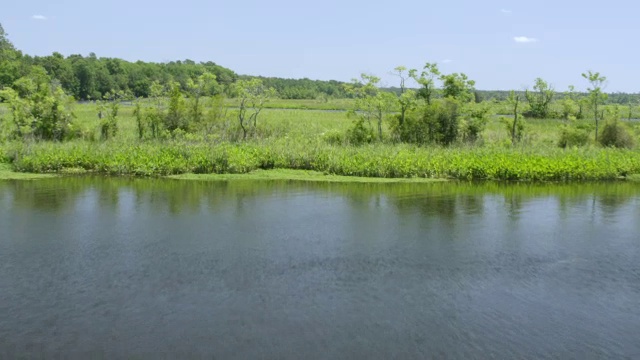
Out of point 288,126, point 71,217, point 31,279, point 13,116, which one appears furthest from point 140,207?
point 288,126

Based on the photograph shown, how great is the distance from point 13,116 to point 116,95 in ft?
24.8

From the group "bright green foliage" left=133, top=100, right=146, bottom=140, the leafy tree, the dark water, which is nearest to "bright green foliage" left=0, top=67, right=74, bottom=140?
"bright green foliage" left=133, top=100, right=146, bottom=140

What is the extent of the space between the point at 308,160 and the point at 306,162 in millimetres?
161

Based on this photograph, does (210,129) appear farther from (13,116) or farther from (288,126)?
(13,116)

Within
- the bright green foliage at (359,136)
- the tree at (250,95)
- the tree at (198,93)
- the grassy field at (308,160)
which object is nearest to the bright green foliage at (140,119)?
the grassy field at (308,160)

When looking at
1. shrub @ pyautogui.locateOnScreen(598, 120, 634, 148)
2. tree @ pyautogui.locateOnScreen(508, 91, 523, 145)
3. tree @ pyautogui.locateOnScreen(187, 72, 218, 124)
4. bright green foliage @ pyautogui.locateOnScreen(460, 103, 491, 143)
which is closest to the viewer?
tree @ pyautogui.locateOnScreen(187, 72, 218, 124)

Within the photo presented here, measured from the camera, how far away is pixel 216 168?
31828 millimetres

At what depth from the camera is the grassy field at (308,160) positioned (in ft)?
103

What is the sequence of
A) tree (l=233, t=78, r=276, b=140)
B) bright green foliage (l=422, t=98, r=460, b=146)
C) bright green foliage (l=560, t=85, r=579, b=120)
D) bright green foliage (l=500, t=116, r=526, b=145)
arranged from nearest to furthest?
bright green foliage (l=422, t=98, r=460, b=146) → tree (l=233, t=78, r=276, b=140) → bright green foliage (l=500, t=116, r=526, b=145) → bright green foliage (l=560, t=85, r=579, b=120)

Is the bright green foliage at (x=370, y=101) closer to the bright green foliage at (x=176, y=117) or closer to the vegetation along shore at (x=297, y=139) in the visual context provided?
the vegetation along shore at (x=297, y=139)

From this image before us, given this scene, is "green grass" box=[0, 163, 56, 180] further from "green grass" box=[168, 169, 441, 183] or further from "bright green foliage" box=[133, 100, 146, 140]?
"bright green foliage" box=[133, 100, 146, 140]

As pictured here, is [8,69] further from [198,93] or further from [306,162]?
[306,162]

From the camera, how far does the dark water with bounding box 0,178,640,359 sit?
36.9 feet

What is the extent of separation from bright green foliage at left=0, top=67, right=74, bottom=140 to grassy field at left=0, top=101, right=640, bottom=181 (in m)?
2.53
